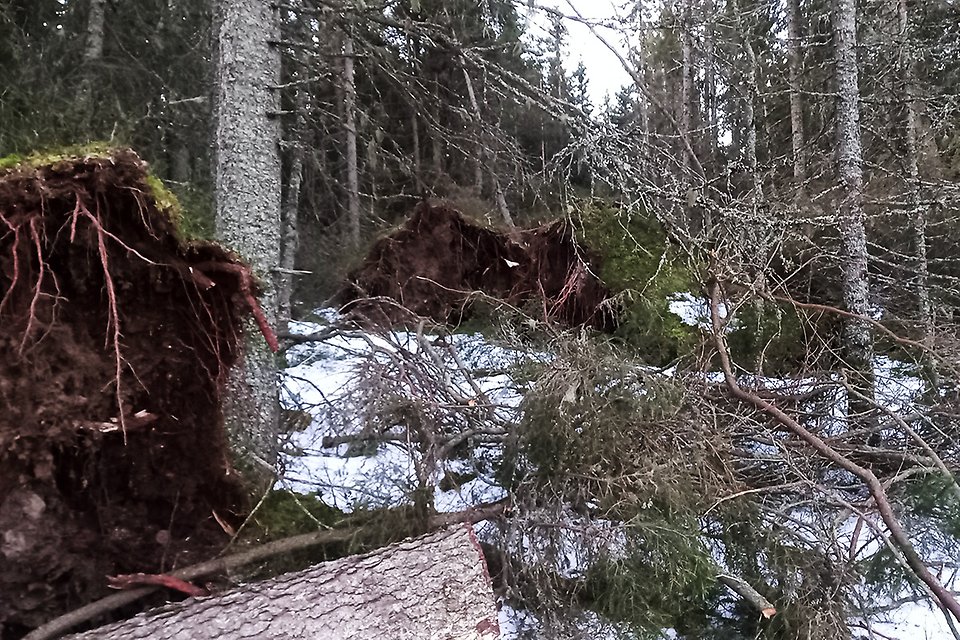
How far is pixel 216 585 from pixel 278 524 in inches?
21.1

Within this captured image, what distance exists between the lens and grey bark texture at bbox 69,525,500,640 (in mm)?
1891

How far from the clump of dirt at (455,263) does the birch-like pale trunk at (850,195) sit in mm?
2128

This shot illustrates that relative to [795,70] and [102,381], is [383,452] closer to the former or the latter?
[102,381]

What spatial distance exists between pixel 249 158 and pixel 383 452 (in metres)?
1.95

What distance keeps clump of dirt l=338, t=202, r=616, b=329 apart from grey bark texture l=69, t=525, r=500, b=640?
3.46 metres

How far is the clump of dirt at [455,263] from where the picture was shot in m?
5.89

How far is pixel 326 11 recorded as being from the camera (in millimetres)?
3572

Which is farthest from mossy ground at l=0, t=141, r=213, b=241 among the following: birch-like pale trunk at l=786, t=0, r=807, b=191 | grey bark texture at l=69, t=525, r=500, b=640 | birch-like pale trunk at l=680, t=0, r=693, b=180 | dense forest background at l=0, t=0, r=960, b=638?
birch-like pale trunk at l=786, t=0, r=807, b=191

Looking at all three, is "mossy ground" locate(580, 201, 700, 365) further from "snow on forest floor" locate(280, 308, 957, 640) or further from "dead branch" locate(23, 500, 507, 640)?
"dead branch" locate(23, 500, 507, 640)

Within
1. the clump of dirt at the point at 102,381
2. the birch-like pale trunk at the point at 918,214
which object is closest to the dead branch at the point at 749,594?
the birch-like pale trunk at the point at 918,214

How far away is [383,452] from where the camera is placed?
374 centimetres

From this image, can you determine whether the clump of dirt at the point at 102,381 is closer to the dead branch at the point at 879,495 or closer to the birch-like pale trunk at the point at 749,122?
the dead branch at the point at 879,495

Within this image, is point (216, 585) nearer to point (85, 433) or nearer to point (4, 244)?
point (85, 433)

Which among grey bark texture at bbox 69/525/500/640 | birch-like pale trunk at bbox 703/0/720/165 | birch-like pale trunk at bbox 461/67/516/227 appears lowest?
grey bark texture at bbox 69/525/500/640
